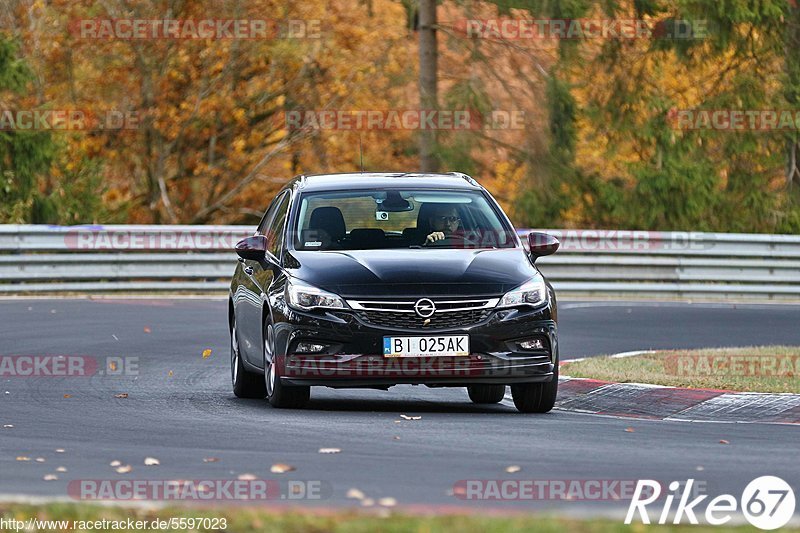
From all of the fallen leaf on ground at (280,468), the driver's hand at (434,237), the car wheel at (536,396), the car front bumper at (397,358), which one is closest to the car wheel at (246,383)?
the car front bumper at (397,358)

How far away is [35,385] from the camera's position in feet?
46.0

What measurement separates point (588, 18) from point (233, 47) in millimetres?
7291

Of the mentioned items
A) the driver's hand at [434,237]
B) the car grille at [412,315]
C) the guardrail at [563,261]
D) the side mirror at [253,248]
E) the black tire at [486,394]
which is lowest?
the guardrail at [563,261]

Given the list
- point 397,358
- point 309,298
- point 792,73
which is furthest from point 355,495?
point 792,73

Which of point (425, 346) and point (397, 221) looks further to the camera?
point (397, 221)

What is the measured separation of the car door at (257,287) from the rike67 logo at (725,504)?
4.82m

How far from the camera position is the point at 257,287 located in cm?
1299

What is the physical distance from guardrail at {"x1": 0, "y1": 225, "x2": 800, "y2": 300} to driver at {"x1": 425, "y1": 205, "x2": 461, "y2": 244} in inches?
513

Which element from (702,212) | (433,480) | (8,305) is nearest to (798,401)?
(433,480)

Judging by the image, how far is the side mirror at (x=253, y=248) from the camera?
12914mm

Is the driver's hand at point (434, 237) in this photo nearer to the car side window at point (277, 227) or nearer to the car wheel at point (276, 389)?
the car side window at point (277, 227)

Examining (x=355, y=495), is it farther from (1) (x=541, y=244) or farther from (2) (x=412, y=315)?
(1) (x=541, y=244)

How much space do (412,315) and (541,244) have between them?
1694 mm

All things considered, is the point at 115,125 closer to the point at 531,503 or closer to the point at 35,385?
the point at 35,385
